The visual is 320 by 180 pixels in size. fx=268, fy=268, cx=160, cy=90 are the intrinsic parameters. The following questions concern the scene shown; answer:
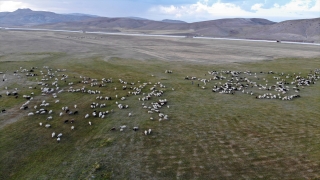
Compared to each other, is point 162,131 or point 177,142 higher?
point 162,131

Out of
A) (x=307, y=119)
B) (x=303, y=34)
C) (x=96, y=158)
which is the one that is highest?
(x=303, y=34)

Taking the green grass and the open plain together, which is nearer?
the green grass

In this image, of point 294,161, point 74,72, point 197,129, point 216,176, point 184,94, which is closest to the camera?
point 216,176

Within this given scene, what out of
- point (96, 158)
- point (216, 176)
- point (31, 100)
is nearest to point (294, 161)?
point (216, 176)

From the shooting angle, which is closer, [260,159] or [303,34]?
[260,159]

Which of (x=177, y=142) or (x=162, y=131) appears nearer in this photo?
(x=177, y=142)

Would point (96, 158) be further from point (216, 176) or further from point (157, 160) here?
point (216, 176)

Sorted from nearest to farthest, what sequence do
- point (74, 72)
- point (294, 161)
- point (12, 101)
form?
1. point (294, 161)
2. point (12, 101)
3. point (74, 72)

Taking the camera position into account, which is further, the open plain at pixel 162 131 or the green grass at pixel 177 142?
the open plain at pixel 162 131
